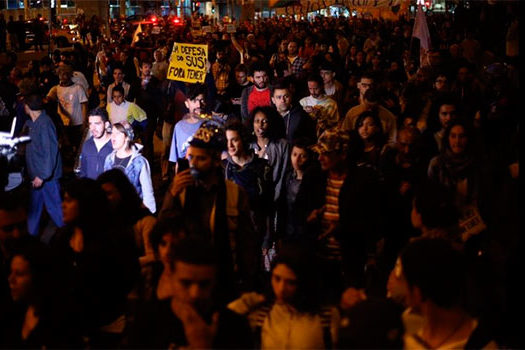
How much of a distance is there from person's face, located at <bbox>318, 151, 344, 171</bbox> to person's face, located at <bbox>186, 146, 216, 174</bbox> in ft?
3.75

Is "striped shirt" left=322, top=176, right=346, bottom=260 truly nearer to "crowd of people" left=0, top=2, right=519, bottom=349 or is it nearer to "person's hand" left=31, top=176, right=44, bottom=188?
"crowd of people" left=0, top=2, right=519, bottom=349

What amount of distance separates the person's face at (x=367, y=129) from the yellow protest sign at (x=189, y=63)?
387 centimetres

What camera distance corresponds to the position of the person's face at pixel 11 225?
16.9 ft

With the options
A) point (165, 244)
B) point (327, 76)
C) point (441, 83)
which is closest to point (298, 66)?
point (327, 76)

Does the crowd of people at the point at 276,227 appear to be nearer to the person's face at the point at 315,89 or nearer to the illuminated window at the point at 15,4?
the person's face at the point at 315,89

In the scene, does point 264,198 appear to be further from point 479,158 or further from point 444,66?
point 444,66

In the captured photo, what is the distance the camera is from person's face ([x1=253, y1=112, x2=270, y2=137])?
8062mm

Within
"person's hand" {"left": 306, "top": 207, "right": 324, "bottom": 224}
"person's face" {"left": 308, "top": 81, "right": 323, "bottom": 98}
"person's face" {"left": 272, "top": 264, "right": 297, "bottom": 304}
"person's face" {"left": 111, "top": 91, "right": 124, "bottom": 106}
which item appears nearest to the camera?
"person's face" {"left": 272, "top": 264, "right": 297, "bottom": 304}

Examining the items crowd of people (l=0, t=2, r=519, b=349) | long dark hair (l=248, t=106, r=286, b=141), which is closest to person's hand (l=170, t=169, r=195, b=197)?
crowd of people (l=0, t=2, r=519, b=349)

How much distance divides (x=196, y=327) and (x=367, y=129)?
168 inches

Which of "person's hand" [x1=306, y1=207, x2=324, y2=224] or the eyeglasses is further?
"person's hand" [x1=306, y1=207, x2=324, y2=224]

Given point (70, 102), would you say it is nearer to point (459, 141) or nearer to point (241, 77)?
point (241, 77)

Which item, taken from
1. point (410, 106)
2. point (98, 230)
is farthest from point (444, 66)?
point (98, 230)

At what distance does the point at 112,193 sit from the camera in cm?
569
